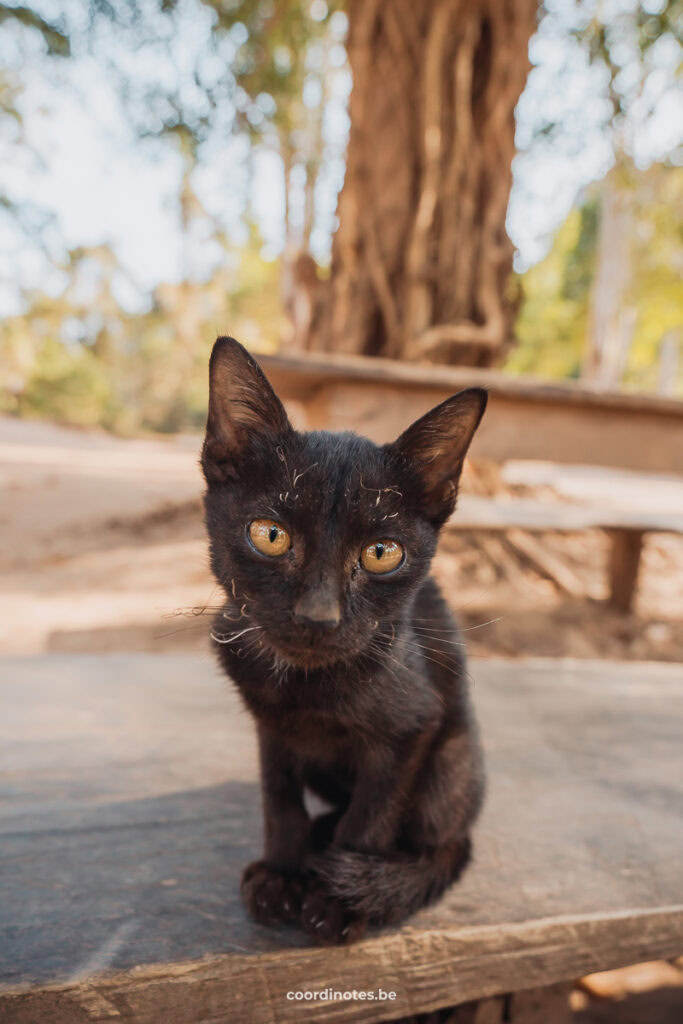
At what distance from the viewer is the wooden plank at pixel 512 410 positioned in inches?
86.1

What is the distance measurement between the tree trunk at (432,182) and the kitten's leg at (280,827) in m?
3.02

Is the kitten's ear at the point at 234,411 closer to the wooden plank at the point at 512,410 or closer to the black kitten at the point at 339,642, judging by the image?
the black kitten at the point at 339,642

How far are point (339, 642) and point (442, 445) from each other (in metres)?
0.33

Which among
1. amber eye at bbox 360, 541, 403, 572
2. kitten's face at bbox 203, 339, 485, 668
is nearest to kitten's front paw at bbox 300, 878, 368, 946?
kitten's face at bbox 203, 339, 485, 668

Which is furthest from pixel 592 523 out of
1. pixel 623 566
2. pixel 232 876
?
pixel 232 876

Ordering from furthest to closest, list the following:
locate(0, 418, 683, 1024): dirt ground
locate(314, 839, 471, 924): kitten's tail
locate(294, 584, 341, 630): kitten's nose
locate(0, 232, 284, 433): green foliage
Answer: locate(0, 232, 284, 433): green foliage
locate(0, 418, 683, 1024): dirt ground
locate(314, 839, 471, 924): kitten's tail
locate(294, 584, 341, 630): kitten's nose

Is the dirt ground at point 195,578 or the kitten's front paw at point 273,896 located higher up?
the kitten's front paw at point 273,896

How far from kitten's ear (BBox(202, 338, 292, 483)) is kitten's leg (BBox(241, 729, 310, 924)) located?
1.38 feet

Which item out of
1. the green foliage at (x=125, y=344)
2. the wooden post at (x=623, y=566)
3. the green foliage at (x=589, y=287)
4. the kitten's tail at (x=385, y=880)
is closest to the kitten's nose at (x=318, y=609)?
the kitten's tail at (x=385, y=880)

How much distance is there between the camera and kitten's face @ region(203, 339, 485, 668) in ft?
2.87

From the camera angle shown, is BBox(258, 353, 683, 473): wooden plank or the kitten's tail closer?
the kitten's tail

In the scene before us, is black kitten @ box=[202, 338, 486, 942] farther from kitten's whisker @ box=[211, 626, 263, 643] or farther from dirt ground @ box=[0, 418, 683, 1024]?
dirt ground @ box=[0, 418, 683, 1024]

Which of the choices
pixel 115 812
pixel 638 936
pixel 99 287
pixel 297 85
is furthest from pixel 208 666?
pixel 99 287

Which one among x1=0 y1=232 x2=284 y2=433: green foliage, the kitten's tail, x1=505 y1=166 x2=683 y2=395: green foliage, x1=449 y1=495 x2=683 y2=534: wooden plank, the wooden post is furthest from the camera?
x1=0 y1=232 x2=284 y2=433: green foliage
